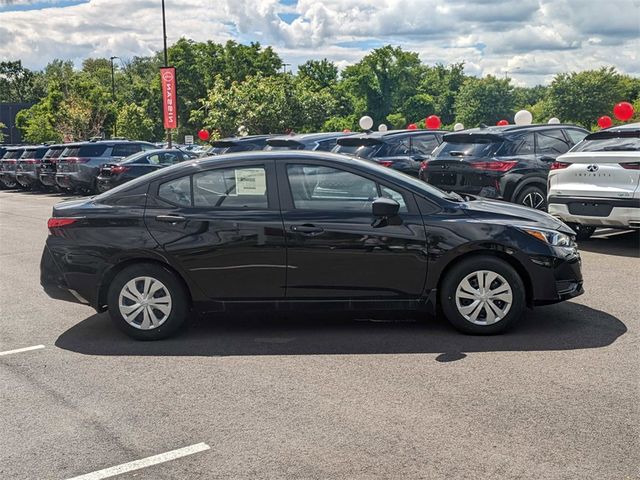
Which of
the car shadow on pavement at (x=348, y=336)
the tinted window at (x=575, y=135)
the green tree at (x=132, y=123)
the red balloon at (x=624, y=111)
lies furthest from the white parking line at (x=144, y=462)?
the green tree at (x=132, y=123)

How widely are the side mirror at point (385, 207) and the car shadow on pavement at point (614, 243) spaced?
4.98 m

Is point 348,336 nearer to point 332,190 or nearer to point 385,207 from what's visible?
point 385,207

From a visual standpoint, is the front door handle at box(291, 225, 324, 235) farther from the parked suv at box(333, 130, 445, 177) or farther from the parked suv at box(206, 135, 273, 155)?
the parked suv at box(206, 135, 273, 155)

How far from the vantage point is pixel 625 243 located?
10.5 metres

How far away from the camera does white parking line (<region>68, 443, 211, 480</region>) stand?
144 inches

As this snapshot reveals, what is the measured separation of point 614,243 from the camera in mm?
10531

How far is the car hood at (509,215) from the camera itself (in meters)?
5.95

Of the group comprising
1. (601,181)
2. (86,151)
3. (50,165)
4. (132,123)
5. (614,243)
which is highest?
(132,123)

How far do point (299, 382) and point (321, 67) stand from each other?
3746 inches

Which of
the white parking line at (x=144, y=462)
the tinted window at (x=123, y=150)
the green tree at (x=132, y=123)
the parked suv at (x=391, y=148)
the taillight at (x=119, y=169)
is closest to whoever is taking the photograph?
the white parking line at (x=144, y=462)

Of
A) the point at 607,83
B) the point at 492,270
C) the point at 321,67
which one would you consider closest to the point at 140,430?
the point at 492,270

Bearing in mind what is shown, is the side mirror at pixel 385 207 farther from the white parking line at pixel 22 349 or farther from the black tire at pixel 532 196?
the black tire at pixel 532 196

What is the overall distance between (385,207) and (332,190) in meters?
0.52

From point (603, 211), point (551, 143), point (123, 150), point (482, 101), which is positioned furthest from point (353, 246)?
point (482, 101)
